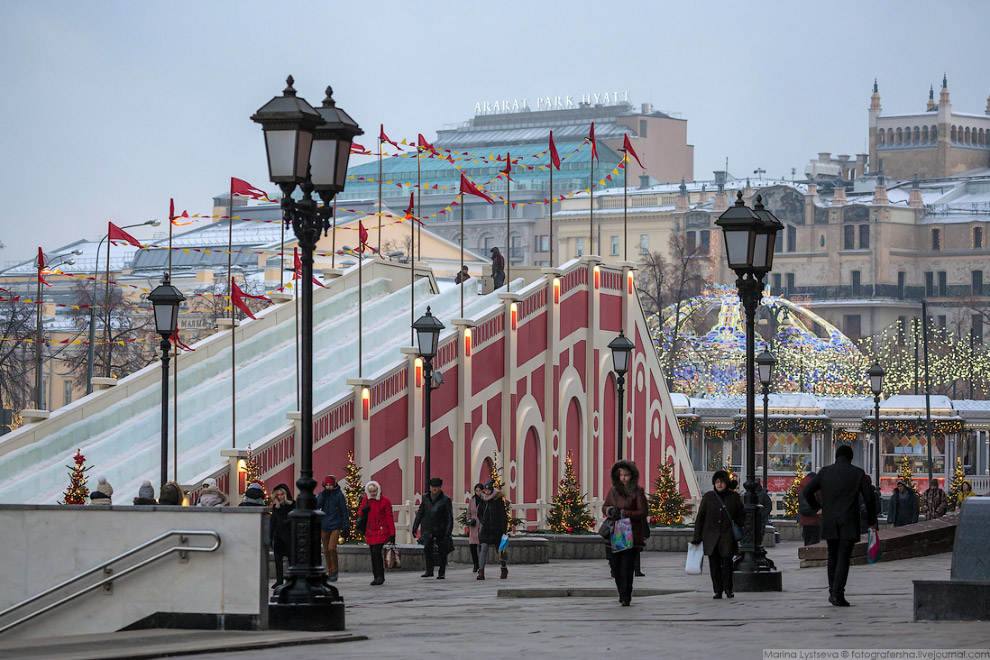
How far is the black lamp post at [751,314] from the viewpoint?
20.7m

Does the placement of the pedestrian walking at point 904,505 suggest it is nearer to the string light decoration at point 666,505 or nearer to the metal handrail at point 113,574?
the string light decoration at point 666,505

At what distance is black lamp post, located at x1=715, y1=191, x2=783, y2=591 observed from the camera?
20719 mm

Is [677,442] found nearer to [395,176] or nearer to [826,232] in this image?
[826,232]

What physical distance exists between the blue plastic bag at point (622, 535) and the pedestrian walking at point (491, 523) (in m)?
6.58

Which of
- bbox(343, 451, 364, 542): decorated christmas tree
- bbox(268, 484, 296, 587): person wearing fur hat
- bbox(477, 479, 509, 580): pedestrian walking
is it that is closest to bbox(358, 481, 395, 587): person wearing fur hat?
bbox(477, 479, 509, 580): pedestrian walking

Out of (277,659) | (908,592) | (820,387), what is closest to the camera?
(277,659)

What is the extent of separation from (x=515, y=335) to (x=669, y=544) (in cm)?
549

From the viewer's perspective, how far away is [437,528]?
25219mm

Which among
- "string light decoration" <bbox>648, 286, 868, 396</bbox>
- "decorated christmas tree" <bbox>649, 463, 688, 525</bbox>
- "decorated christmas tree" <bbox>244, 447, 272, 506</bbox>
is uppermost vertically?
"string light decoration" <bbox>648, 286, 868, 396</bbox>

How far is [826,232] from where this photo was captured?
465 feet

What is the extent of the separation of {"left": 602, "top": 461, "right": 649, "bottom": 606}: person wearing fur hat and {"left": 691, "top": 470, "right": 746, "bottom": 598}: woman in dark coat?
845mm

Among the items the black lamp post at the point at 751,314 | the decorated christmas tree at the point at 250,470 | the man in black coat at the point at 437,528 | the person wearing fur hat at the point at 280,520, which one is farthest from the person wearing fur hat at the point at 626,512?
the decorated christmas tree at the point at 250,470

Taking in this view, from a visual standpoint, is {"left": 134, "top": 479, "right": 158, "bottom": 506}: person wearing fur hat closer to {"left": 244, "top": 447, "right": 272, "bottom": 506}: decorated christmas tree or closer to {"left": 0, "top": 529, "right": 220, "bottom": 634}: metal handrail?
{"left": 0, "top": 529, "right": 220, "bottom": 634}: metal handrail

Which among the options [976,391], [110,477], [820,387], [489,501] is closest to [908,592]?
[489,501]
